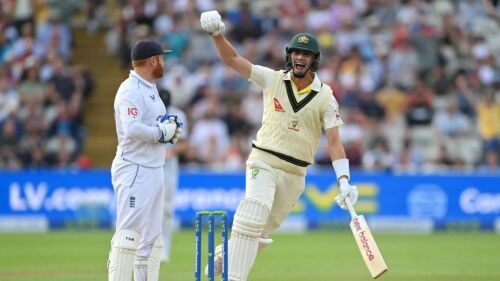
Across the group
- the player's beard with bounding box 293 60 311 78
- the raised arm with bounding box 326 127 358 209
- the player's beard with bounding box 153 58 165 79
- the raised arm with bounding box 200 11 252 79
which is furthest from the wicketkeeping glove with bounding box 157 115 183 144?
the raised arm with bounding box 326 127 358 209

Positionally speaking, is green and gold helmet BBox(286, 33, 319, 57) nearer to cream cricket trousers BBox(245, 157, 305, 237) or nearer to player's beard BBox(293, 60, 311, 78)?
player's beard BBox(293, 60, 311, 78)

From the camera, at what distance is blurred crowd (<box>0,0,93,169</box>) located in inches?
832

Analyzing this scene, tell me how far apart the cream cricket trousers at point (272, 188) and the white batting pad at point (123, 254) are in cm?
103

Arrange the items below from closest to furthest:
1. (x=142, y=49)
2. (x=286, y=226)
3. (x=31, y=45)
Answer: (x=142, y=49), (x=286, y=226), (x=31, y=45)

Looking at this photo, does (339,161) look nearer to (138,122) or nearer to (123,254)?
(138,122)

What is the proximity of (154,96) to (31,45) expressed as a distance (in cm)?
1428

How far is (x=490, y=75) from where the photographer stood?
22.4 m

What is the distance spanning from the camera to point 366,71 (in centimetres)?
2236

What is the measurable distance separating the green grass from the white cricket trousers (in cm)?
312

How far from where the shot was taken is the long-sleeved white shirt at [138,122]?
894cm

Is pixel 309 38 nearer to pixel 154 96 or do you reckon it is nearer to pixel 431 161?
pixel 154 96

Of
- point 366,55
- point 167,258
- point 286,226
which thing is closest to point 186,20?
point 366,55

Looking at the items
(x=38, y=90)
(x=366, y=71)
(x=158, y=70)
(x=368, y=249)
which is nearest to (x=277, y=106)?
(x=158, y=70)

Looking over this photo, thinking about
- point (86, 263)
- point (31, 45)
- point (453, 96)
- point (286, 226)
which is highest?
point (31, 45)
